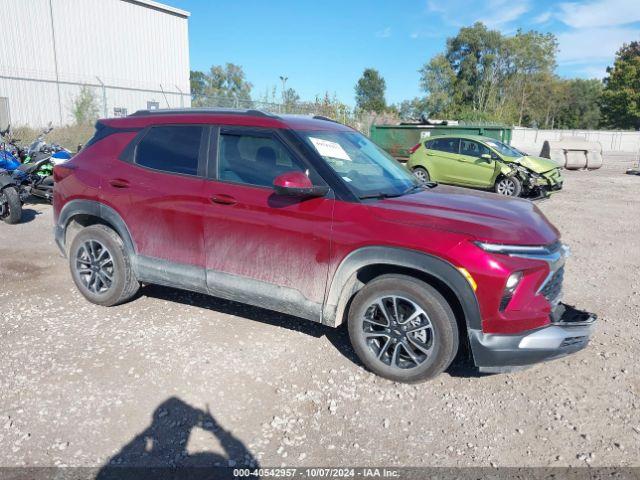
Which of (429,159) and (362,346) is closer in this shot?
(362,346)

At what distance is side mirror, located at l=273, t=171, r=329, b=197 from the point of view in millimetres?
3379

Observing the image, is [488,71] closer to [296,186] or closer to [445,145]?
[445,145]

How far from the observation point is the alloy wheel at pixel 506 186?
12.6 meters

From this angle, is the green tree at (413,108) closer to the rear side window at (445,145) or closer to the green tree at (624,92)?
the green tree at (624,92)

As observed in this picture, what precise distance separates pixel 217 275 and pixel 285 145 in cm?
120

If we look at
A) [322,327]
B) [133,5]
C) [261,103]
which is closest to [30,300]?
[322,327]

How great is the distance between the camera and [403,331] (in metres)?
3.36

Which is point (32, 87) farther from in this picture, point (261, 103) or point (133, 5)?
point (133, 5)

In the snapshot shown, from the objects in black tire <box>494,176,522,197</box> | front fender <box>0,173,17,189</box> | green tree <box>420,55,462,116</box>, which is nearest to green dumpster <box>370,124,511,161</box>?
black tire <box>494,176,522,197</box>

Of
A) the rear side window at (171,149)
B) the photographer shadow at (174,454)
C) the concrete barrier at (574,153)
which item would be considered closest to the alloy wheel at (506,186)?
the concrete barrier at (574,153)

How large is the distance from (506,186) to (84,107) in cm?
1705

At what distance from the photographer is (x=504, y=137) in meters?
17.0

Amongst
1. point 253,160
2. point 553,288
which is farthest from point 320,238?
point 553,288

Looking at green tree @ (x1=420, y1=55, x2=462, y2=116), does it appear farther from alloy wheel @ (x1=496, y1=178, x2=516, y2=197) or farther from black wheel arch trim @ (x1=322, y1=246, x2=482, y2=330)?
black wheel arch trim @ (x1=322, y1=246, x2=482, y2=330)
